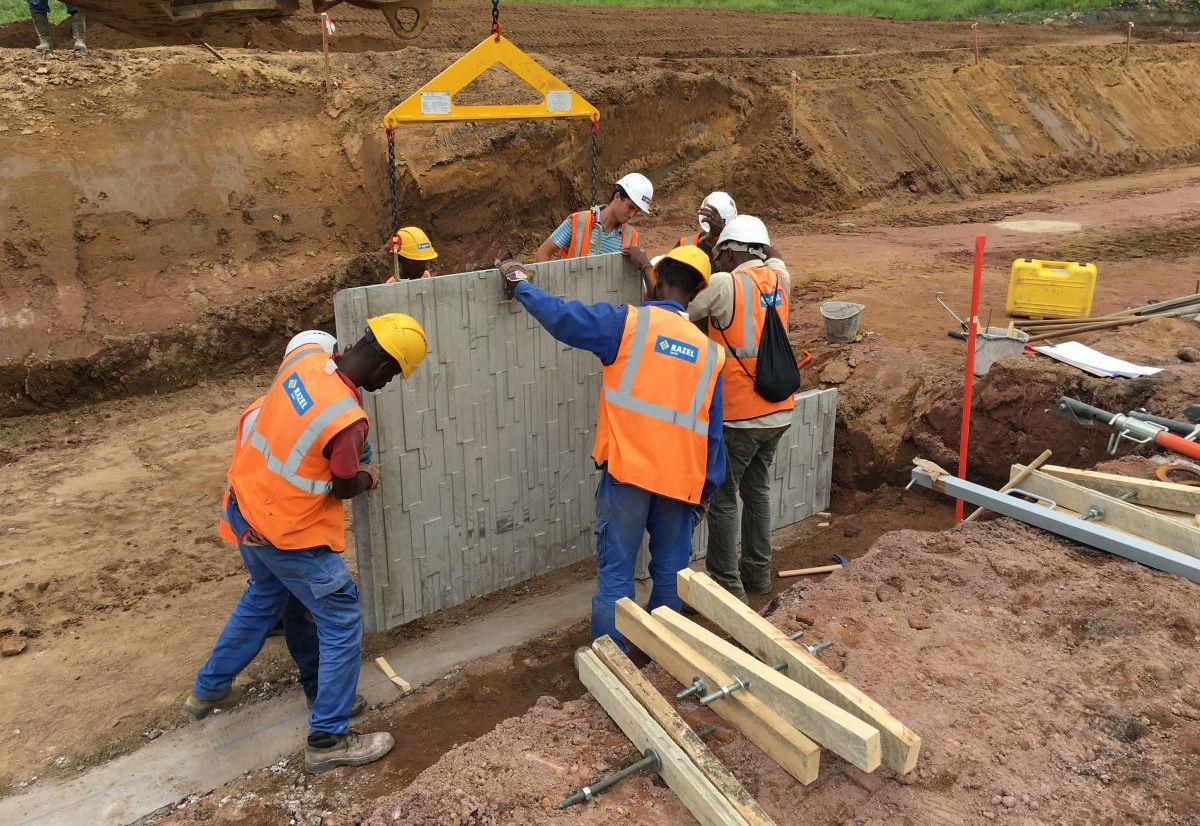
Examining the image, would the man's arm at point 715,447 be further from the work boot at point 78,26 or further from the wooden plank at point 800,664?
the work boot at point 78,26

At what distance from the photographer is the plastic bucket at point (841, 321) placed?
307 inches

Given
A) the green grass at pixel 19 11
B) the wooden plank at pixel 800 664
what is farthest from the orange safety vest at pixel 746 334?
the green grass at pixel 19 11

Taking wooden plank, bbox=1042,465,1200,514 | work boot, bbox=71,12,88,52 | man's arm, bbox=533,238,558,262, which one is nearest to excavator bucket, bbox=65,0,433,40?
work boot, bbox=71,12,88,52

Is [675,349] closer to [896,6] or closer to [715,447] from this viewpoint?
[715,447]

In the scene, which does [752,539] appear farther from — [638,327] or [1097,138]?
[1097,138]

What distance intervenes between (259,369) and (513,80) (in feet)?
18.2

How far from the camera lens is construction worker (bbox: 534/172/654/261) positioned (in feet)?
20.4

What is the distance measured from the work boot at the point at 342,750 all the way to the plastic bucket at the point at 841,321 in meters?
5.24

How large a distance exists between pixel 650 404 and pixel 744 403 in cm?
107

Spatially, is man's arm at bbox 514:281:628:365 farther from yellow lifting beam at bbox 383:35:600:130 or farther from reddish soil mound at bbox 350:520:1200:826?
yellow lifting beam at bbox 383:35:600:130

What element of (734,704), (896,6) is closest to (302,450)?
(734,704)

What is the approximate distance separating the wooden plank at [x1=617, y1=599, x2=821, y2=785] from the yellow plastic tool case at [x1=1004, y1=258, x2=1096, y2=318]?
6661 millimetres

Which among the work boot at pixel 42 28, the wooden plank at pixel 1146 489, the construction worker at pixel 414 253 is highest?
the work boot at pixel 42 28

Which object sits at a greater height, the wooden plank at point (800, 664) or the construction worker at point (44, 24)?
the construction worker at point (44, 24)
